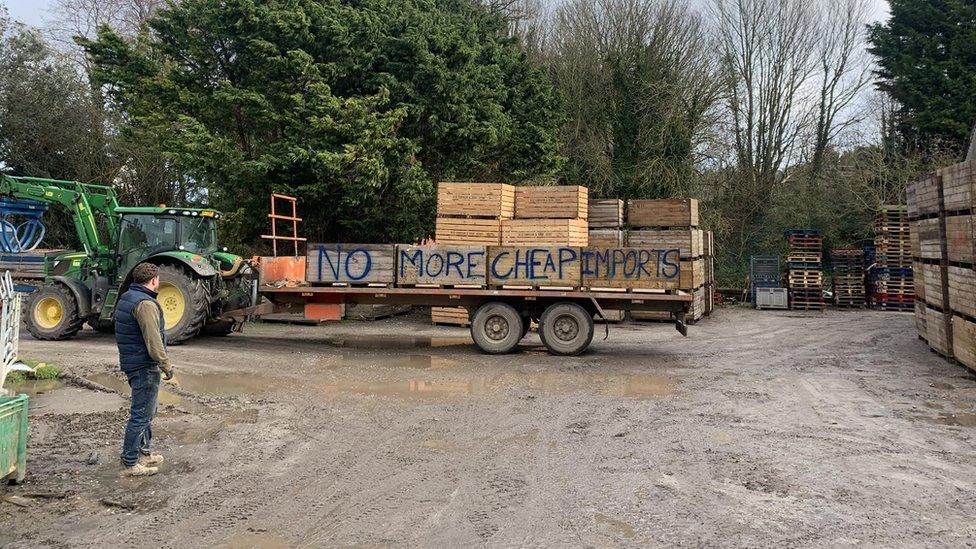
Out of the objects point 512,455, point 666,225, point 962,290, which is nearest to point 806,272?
point 666,225

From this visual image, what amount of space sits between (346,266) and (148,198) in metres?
13.9

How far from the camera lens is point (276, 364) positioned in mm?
12320

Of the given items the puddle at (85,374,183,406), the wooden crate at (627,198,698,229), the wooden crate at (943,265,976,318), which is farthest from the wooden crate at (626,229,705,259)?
the puddle at (85,374,183,406)

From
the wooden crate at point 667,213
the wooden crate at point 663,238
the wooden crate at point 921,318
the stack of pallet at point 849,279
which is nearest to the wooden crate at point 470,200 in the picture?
the wooden crate at point 663,238

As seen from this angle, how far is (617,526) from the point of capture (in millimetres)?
5023

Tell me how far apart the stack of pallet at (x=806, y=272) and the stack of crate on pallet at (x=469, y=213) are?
537 inches

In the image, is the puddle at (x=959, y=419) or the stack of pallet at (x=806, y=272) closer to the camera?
the puddle at (x=959, y=419)

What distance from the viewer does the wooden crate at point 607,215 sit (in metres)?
17.9

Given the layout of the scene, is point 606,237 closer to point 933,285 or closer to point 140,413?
point 933,285

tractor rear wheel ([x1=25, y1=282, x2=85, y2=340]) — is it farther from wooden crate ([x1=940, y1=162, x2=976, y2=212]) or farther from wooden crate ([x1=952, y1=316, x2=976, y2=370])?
wooden crate ([x1=940, y1=162, x2=976, y2=212])

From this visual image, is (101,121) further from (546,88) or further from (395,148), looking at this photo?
(546,88)

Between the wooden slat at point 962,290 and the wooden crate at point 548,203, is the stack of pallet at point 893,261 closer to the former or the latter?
the wooden slat at point 962,290

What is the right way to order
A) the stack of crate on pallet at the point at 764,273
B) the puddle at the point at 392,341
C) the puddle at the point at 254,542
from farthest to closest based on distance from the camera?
1. the stack of crate on pallet at the point at 764,273
2. the puddle at the point at 392,341
3. the puddle at the point at 254,542

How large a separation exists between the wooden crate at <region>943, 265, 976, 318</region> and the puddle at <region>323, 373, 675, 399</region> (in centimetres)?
478
